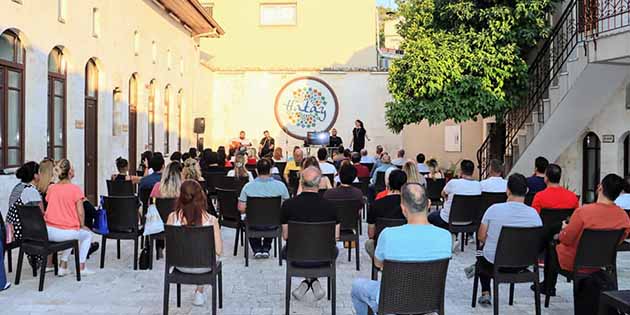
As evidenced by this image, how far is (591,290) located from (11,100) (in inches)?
324

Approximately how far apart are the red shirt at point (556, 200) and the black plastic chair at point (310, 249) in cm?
271

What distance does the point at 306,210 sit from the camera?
224 inches

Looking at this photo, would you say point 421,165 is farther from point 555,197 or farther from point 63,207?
point 63,207

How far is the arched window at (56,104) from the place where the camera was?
10594mm

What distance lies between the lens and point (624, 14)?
36.1 feet

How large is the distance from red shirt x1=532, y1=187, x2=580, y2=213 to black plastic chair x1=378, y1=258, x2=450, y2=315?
123 inches

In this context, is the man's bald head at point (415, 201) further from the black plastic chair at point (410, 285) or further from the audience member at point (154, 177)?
the audience member at point (154, 177)

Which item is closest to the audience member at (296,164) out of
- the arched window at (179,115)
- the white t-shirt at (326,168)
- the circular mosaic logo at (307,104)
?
the white t-shirt at (326,168)

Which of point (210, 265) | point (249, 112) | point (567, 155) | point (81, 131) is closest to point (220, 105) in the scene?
point (249, 112)

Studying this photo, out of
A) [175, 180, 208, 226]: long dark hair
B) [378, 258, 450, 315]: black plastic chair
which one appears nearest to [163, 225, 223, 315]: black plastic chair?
[175, 180, 208, 226]: long dark hair

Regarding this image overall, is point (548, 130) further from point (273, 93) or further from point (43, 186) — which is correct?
point (273, 93)

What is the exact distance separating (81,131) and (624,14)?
10.3m

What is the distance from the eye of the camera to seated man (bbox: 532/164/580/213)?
263 inches

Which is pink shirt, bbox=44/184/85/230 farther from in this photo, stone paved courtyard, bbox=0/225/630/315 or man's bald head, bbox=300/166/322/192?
man's bald head, bbox=300/166/322/192
